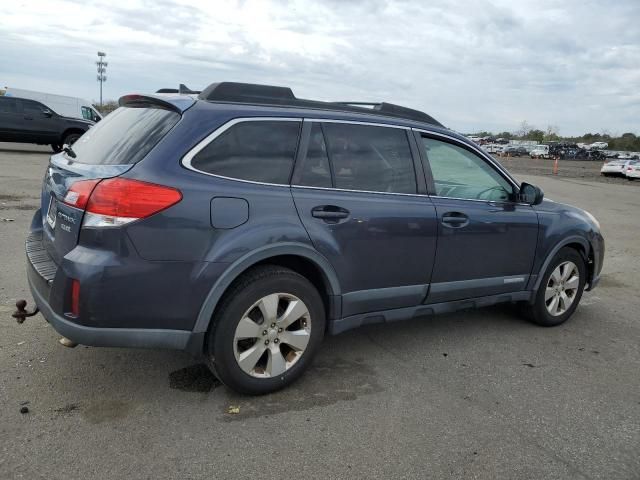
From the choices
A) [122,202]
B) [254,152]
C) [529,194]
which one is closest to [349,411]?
[254,152]

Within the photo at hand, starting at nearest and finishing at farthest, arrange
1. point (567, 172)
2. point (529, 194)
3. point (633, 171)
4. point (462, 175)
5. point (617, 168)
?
point (462, 175) < point (529, 194) < point (633, 171) < point (617, 168) < point (567, 172)

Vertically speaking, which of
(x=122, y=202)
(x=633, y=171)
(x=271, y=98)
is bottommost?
(x=633, y=171)

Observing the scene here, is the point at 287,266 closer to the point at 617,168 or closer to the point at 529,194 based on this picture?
the point at 529,194

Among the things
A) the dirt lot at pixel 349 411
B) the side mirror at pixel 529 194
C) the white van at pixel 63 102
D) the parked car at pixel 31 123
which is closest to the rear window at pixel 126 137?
the dirt lot at pixel 349 411

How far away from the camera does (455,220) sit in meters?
4.08

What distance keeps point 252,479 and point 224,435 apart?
40cm

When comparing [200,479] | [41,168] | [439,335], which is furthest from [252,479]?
[41,168]

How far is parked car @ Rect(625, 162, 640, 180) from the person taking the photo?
29002 millimetres

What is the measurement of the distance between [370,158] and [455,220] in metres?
0.82

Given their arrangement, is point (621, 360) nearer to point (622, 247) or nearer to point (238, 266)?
point (238, 266)

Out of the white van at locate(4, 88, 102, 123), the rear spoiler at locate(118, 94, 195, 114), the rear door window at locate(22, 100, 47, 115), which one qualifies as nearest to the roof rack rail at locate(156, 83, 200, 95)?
the rear spoiler at locate(118, 94, 195, 114)

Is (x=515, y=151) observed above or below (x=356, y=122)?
below

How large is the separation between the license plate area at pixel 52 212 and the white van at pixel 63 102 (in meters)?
19.6

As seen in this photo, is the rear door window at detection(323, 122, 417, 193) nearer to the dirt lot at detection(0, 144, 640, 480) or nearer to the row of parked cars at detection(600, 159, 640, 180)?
the dirt lot at detection(0, 144, 640, 480)
